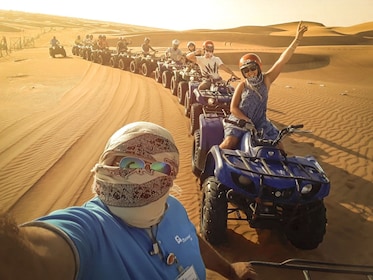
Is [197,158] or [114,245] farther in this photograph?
[197,158]

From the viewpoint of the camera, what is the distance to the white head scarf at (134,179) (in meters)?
1.38

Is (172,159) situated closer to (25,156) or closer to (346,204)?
(346,204)

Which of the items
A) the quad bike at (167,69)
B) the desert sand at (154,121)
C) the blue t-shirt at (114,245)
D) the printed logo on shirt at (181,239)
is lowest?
the desert sand at (154,121)

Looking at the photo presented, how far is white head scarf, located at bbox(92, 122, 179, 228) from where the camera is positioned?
4.51ft

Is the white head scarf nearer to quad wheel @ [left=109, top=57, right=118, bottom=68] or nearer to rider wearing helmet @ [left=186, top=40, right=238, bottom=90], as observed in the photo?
A: rider wearing helmet @ [left=186, top=40, right=238, bottom=90]

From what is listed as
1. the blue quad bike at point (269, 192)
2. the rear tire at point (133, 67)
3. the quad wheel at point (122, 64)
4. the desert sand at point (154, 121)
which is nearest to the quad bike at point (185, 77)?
the desert sand at point (154, 121)

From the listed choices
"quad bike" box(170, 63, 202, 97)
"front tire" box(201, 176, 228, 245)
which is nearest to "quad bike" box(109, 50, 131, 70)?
"quad bike" box(170, 63, 202, 97)

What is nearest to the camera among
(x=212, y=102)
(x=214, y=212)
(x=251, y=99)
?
(x=214, y=212)

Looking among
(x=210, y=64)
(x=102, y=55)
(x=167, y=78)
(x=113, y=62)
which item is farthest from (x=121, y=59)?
(x=210, y=64)

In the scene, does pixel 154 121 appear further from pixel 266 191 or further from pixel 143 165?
pixel 143 165

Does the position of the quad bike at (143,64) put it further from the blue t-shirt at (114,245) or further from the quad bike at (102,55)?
the blue t-shirt at (114,245)

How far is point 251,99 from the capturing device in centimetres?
443

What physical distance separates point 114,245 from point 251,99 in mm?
3508

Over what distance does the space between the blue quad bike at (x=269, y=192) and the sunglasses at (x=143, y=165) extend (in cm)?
181
